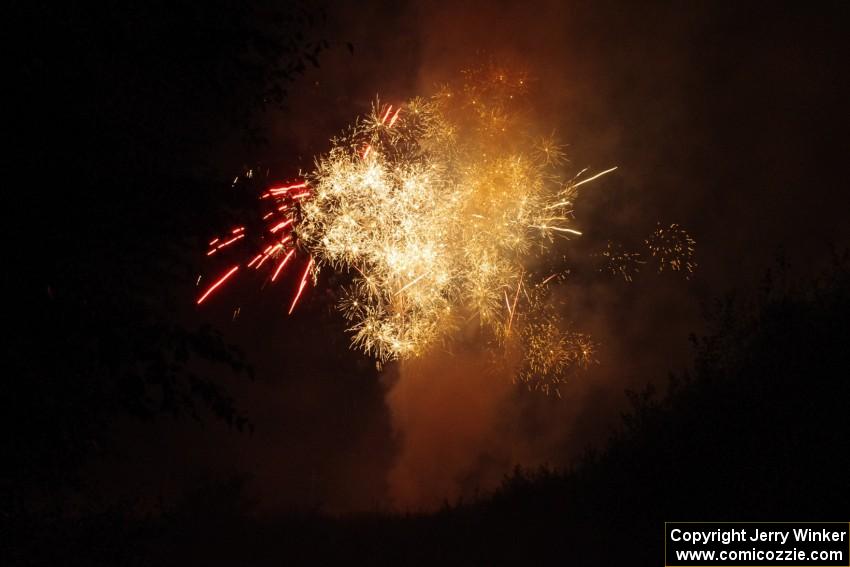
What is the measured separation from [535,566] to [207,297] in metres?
7.45

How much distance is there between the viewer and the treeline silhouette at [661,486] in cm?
601

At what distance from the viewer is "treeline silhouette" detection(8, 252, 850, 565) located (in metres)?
6.01

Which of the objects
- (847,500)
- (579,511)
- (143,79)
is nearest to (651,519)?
(579,511)

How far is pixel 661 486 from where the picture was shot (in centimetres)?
692

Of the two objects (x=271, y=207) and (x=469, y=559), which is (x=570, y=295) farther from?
(x=271, y=207)

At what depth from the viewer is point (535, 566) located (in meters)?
6.79

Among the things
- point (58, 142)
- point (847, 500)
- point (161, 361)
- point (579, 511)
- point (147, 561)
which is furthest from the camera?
point (579, 511)
